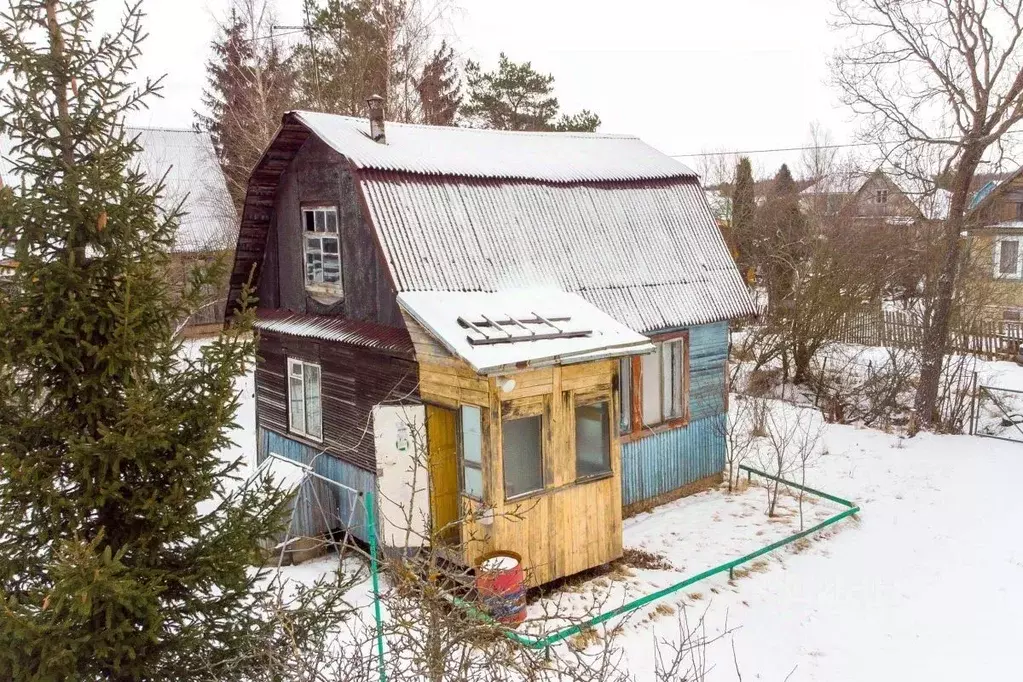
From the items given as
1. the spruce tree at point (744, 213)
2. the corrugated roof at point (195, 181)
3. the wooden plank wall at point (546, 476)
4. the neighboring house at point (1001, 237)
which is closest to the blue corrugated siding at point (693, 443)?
the wooden plank wall at point (546, 476)

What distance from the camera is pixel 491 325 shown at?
862 cm

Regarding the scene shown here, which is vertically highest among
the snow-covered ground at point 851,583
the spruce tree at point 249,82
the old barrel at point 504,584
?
the spruce tree at point 249,82

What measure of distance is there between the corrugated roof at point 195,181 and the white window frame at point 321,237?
17.0m

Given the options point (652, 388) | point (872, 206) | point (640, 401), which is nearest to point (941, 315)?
point (652, 388)

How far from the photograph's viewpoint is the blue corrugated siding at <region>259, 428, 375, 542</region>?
1029 centimetres

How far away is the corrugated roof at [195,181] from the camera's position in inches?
1073

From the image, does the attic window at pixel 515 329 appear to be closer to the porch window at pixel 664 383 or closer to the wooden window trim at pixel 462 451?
the wooden window trim at pixel 462 451

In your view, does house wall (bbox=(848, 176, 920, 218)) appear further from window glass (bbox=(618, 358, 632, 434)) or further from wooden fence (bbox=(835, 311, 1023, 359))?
window glass (bbox=(618, 358, 632, 434))

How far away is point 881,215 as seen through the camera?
78.6ft

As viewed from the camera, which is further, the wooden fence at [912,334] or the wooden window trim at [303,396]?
the wooden fence at [912,334]

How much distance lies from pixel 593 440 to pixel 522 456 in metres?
1.02

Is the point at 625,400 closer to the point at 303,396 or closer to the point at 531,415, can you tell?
the point at 531,415

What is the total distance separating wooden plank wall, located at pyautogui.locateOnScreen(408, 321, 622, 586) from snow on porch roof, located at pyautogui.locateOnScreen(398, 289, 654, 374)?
32 centimetres

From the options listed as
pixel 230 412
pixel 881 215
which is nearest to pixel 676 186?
pixel 230 412
